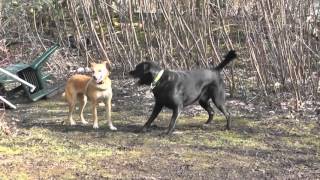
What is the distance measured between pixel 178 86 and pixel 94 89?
1.00 metres

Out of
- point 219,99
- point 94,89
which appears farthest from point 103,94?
point 219,99

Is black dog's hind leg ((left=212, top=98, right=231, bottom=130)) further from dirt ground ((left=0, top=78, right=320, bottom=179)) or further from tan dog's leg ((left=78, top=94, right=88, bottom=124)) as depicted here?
tan dog's leg ((left=78, top=94, right=88, bottom=124))

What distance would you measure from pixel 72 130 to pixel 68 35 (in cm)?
504

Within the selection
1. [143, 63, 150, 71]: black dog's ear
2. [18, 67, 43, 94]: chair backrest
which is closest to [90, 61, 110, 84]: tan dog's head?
[143, 63, 150, 71]: black dog's ear

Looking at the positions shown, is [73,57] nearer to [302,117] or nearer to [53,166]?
[302,117]

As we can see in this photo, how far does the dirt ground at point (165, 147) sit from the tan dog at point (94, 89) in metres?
0.26

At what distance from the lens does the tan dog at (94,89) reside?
687 cm

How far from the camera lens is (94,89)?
22.9 feet

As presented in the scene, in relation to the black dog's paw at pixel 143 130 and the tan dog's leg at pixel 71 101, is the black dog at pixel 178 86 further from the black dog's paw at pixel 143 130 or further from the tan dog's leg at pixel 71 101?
the tan dog's leg at pixel 71 101

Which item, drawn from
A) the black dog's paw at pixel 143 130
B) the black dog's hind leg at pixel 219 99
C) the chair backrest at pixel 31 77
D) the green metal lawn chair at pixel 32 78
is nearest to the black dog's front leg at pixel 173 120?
the black dog's paw at pixel 143 130

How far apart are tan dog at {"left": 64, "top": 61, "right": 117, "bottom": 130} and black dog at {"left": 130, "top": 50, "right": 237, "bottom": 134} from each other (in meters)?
0.38

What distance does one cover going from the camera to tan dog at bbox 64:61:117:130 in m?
6.87

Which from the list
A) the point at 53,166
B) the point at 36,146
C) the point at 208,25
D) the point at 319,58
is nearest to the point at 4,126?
the point at 36,146

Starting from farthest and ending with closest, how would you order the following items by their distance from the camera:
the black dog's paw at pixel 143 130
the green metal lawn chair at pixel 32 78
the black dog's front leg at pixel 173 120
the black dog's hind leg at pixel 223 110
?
the green metal lawn chair at pixel 32 78 < the black dog's hind leg at pixel 223 110 < the black dog's paw at pixel 143 130 < the black dog's front leg at pixel 173 120
